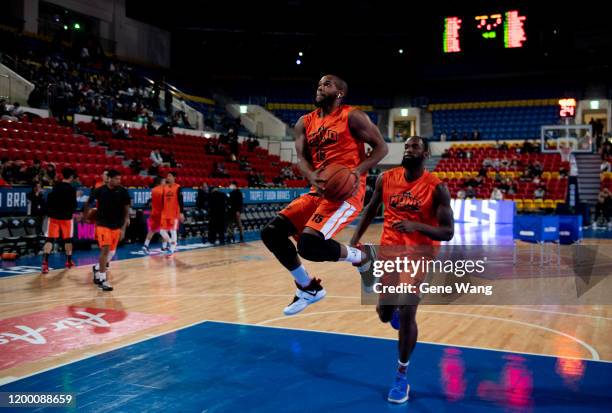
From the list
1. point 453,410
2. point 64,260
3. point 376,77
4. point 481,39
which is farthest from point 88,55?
point 453,410

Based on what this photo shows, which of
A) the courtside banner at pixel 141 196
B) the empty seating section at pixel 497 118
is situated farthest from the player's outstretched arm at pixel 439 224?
the empty seating section at pixel 497 118

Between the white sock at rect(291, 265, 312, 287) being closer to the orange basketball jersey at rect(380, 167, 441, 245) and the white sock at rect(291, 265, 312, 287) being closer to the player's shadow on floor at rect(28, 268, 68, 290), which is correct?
the orange basketball jersey at rect(380, 167, 441, 245)

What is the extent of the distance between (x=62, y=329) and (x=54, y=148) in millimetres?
11642

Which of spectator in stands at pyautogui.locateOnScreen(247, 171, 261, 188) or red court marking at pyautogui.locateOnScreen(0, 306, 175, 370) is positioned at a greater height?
spectator in stands at pyautogui.locateOnScreen(247, 171, 261, 188)

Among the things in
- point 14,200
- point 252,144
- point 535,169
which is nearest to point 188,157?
point 252,144

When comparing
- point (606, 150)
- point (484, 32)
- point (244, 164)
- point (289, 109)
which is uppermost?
point (484, 32)

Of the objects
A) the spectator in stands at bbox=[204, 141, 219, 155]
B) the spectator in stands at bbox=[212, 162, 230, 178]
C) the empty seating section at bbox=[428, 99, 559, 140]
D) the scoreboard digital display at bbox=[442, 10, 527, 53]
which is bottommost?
the spectator in stands at bbox=[212, 162, 230, 178]

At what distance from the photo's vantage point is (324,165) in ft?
15.4

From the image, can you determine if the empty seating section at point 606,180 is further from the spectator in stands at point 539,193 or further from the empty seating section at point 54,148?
the empty seating section at point 54,148

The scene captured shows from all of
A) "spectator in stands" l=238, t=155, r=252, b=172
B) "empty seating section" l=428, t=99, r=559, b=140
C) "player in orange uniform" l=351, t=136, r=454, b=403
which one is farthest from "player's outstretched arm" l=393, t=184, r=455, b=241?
"empty seating section" l=428, t=99, r=559, b=140

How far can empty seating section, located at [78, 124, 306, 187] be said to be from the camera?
19828mm

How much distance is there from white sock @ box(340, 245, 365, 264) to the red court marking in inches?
112

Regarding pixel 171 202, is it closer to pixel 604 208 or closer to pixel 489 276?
pixel 489 276

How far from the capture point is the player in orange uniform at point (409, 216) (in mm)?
4398
